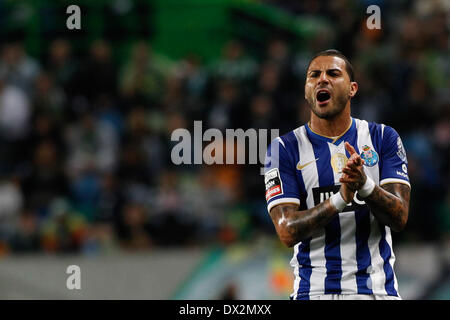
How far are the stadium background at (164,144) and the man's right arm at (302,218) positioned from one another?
16.0 feet

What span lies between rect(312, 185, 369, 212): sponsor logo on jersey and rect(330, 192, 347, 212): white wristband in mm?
252

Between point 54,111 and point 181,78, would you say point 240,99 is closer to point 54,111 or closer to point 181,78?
point 181,78

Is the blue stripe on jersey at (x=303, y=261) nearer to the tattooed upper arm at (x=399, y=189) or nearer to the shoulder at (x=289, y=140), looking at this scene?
the shoulder at (x=289, y=140)

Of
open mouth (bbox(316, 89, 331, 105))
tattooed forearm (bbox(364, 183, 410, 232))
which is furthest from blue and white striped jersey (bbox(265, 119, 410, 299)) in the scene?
open mouth (bbox(316, 89, 331, 105))

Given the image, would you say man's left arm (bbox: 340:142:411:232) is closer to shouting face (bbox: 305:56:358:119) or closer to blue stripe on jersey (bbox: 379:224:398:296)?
blue stripe on jersey (bbox: 379:224:398:296)

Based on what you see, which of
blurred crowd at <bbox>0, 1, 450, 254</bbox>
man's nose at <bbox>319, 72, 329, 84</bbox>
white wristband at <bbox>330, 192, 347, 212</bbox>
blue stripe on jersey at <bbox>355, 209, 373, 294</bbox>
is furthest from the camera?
blurred crowd at <bbox>0, 1, 450, 254</bbox>

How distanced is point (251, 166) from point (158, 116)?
5.32 feet

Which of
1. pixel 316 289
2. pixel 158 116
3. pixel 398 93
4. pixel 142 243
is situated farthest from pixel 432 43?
pixel 316 289

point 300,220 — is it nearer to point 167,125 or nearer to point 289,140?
point 289,140

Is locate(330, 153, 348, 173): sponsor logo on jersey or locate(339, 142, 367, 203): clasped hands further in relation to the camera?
locate(330, 153, 348, 173): sponsor logo on jersey

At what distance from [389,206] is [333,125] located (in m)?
0.65

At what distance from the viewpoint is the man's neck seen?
4.48 m

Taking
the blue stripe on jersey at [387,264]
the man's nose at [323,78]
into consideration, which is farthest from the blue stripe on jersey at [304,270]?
the man's nose at [323,78]

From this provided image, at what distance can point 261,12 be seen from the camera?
1274 cm
